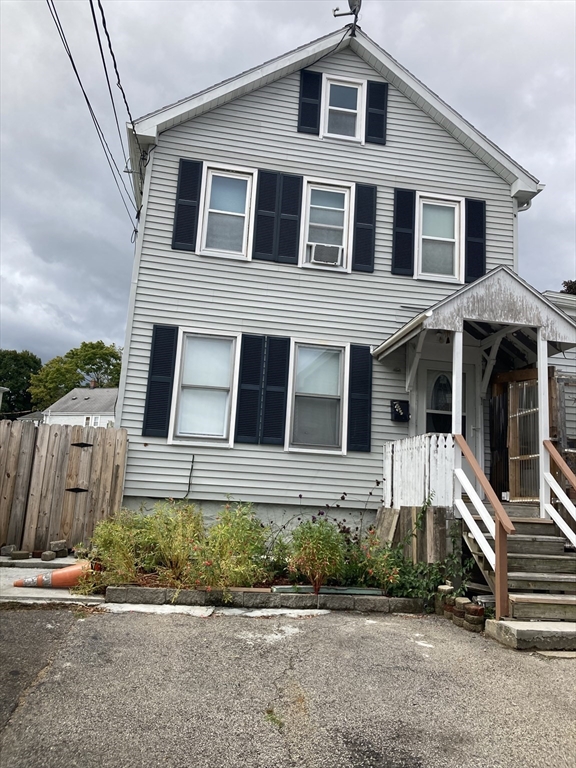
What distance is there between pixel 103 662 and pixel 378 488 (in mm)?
5602

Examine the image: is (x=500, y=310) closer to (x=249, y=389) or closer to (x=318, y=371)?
(x=318, y=371)

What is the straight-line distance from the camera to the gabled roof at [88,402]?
4053cm

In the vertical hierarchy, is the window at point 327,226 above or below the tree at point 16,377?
below

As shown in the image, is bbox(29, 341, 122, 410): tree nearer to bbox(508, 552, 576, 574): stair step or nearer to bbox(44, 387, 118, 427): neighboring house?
bbox(44, 387, 118, 427): neighboring house

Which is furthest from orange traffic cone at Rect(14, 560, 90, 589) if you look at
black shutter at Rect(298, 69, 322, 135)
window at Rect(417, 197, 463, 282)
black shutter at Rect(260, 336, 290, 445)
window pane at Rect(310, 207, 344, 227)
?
black shutter at Rect(298, 69, 322, 135)

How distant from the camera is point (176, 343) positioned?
8.88 metres

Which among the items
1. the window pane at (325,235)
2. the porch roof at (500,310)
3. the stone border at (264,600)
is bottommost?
the stone border at (264,600)

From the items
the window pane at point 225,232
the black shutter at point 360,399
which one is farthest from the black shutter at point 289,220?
the black shutter at point 360,399

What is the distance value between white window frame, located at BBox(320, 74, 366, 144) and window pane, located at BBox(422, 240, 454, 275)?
208 cm

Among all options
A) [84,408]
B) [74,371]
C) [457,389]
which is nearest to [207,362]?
[457,389]

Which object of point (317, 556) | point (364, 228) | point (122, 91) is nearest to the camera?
point (317, 556)

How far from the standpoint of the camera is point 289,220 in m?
9.50

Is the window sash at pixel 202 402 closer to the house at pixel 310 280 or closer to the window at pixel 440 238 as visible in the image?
the house at pixel 310 280

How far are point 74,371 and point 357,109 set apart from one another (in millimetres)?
47385
